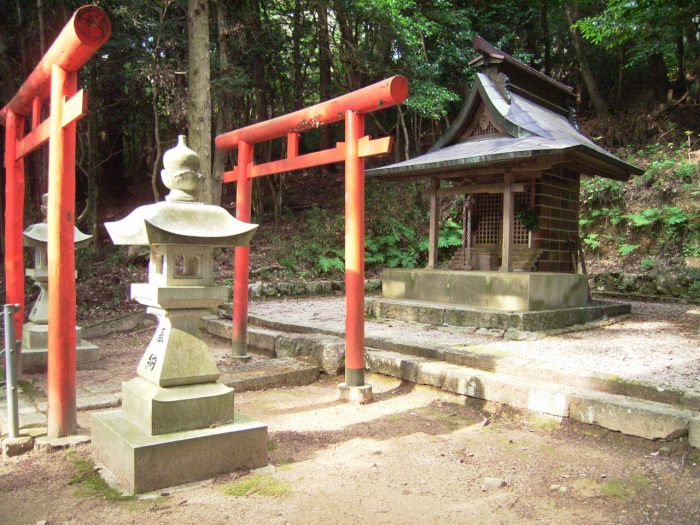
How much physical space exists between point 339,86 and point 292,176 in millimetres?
4585

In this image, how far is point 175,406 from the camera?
11.2 ft

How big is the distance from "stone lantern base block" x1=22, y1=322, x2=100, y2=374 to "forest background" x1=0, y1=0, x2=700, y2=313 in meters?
4.06

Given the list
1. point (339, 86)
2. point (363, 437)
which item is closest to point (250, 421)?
point (363, 437)

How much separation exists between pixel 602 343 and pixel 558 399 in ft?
9.94

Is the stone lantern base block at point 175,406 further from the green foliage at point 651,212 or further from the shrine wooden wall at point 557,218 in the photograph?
the green foliage at point 651,212

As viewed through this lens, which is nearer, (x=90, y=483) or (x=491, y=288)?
(x=90, y=483)

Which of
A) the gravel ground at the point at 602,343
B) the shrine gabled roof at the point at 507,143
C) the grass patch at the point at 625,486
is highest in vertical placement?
the shrine gabled roof at the point at 507,143

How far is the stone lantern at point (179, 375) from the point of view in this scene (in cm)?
Result: 332

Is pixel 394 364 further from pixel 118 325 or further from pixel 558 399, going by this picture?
pixel 118 325

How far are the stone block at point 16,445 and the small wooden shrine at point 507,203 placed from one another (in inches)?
242

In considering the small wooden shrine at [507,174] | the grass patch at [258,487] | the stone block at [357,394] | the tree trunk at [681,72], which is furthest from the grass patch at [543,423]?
the tree trunk at [681,72]

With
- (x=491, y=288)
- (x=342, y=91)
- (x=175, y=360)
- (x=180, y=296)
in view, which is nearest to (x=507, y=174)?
(x=491, y=288)

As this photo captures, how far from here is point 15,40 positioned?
38.5ft

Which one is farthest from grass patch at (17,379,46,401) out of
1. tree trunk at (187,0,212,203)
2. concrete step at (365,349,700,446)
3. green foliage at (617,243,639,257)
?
green foliage at (617,243,639,257)
